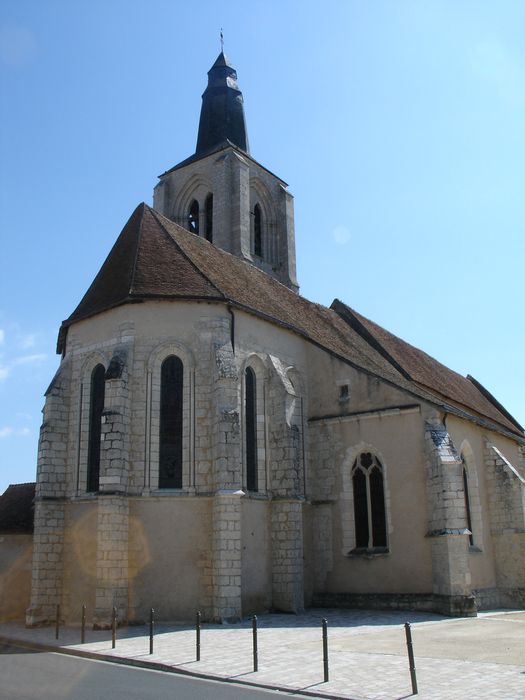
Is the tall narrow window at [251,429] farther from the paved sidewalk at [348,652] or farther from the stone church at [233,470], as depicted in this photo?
the paved sidewalk at [348,652]

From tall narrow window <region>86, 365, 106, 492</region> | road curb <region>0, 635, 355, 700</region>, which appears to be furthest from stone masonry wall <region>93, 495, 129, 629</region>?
road curb <region>0, 635, 355, 700</region>

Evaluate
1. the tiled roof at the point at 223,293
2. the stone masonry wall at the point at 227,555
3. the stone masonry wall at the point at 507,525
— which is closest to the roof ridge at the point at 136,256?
the tiled roof at the point at 223,293

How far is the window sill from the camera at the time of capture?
17953 mm

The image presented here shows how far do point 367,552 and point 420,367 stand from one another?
10058mm

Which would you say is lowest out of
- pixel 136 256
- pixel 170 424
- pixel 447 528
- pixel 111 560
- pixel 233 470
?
pixel 111 560

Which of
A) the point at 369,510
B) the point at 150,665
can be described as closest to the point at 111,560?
the point at 150,665

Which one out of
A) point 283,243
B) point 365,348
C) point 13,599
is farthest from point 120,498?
point 283,243

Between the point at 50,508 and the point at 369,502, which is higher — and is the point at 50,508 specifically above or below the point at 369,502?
below

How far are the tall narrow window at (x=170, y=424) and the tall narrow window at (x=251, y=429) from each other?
6.23ft

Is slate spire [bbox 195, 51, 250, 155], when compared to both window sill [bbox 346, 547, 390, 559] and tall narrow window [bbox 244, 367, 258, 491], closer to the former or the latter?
tall narrow window [bbox 244, 367, 258, 491]

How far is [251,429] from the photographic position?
1775 cm

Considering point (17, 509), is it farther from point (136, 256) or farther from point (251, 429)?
point (136, 256)

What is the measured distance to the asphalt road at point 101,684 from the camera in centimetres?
789

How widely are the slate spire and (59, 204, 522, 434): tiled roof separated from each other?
10428mm
